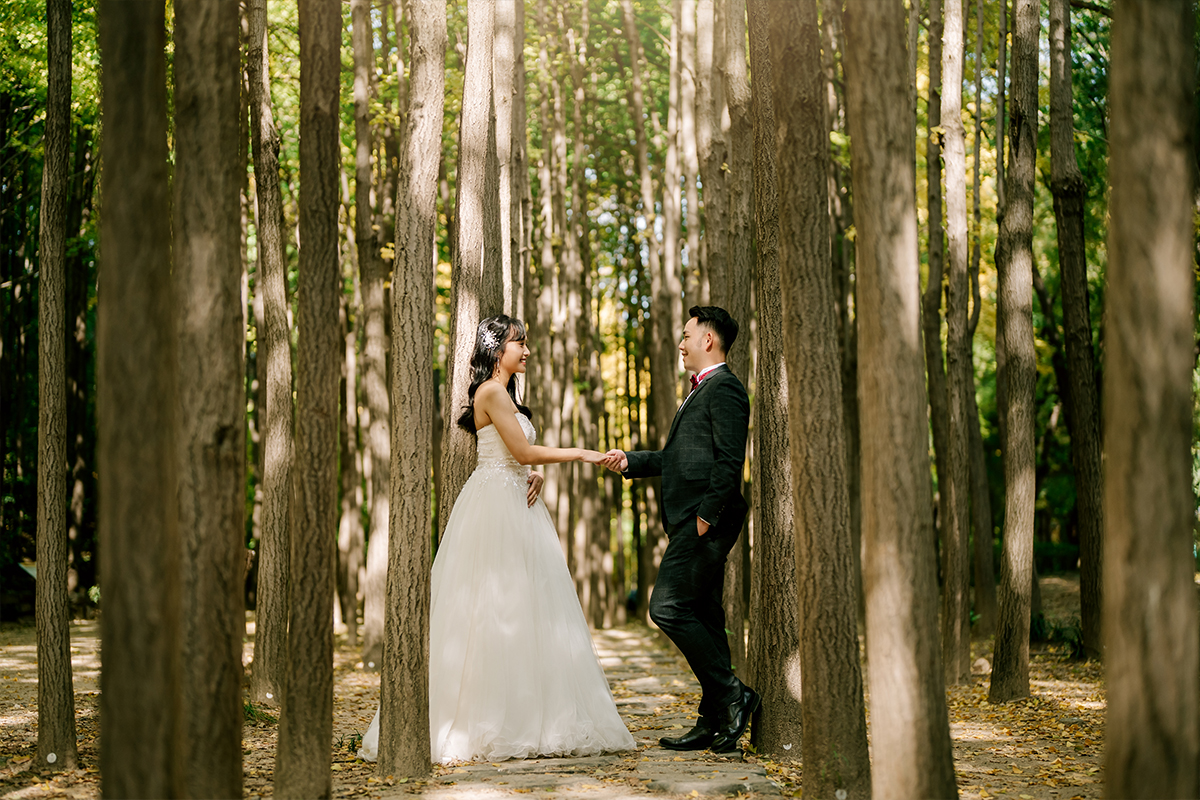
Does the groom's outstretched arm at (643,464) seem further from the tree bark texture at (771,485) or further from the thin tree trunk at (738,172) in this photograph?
the thin tree trunk at (738,172)

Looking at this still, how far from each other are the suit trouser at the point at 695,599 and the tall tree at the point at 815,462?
1.26 m

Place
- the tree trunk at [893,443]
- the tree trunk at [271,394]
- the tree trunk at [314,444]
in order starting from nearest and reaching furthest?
the tree trunk at [893,443] → the tree trunk at [314,444] → the tree trunk at [271,394]

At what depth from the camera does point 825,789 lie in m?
4.24

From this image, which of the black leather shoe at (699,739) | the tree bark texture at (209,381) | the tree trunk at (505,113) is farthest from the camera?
the tree trunk at (505,113)

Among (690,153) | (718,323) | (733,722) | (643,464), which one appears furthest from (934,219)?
(733,722)

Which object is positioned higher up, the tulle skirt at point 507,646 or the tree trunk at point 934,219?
the tree trunk at point 934,219

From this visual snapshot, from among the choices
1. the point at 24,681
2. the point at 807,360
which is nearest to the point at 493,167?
the point at 807,360

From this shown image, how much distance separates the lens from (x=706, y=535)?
5.67 metres

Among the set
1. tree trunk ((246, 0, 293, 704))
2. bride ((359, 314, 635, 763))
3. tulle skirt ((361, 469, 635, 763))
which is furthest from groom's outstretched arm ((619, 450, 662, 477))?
tree trunk ((246, 0, 293, 704))

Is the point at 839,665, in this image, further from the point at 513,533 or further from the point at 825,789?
the point at 513,533

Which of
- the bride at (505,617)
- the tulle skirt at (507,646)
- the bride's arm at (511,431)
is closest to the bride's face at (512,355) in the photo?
the bride at (505,617)

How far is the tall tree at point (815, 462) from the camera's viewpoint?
14.0 ft

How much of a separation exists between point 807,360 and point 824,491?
0.59 m

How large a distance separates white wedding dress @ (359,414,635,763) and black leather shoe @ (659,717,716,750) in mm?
277
